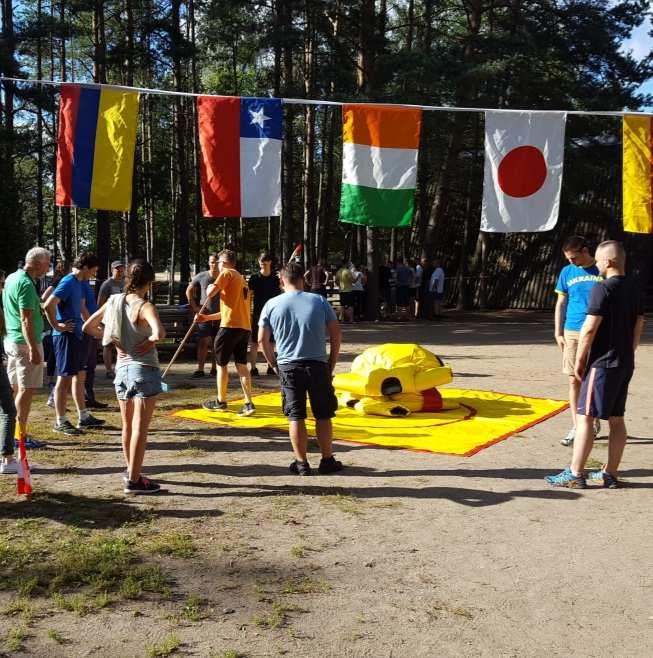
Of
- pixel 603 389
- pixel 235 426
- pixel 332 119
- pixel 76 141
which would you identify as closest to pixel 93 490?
pixel 235 426

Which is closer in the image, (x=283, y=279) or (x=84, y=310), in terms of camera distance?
(x=283, y=279)

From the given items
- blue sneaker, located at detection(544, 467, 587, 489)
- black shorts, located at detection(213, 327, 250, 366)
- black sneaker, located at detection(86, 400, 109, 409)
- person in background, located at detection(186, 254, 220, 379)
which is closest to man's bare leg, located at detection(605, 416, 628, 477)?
blue sneaker, located at detection(544, 467, 587, 489)

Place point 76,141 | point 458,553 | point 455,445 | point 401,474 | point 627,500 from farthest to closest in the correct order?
point 76,141 < point 455,445 < point 401,474 < point 627,500 < point 458,553

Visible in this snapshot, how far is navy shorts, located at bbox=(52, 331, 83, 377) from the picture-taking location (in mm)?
7746

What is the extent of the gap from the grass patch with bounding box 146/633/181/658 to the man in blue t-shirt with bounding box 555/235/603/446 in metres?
4.67

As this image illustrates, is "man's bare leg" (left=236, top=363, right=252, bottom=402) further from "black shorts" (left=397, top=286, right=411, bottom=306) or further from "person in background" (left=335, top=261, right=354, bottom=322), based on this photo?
"black shorts" (left=397, top=286, right=411, bottom=306)

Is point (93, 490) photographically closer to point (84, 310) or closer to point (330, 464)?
point (330, 464)

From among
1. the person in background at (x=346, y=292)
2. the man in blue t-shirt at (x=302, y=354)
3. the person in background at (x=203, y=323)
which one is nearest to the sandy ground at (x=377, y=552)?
the man in blue t-shirt at (x=302, y=354)

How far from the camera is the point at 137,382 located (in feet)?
18.5

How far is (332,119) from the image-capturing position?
28.7 m

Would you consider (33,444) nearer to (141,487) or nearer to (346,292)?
(141,487)


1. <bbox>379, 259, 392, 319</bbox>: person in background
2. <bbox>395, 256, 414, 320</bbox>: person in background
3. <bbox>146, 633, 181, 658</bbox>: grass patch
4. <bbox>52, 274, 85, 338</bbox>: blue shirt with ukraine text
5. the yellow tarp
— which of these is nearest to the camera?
<bbox>146, 633, 181, 658</bbox>: grass patch

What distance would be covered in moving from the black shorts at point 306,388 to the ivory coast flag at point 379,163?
169 inches

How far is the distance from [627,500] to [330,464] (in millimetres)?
2368
